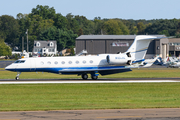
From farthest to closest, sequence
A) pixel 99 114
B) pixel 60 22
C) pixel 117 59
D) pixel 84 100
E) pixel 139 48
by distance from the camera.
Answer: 1. pixel 60 22
2. pixel 139 48
3. pixel 117 59
4. pixel 84 100
5. pixel 99 114

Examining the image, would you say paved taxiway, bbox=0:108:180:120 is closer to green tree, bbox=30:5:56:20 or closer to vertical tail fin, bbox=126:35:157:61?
vertical tail fin, bbox=126:35:157:61

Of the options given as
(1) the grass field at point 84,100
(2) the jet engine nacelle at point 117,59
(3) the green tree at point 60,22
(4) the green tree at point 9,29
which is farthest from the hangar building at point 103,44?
(4) the green tree at point 9,29

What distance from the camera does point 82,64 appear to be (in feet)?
121

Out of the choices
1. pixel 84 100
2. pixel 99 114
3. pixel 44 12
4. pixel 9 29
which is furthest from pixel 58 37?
pixel 99 114

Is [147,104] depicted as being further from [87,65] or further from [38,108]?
[87,65]

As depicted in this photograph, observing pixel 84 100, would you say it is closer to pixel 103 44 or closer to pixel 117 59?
pixel 117 59

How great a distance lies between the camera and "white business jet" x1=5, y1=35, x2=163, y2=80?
119ft

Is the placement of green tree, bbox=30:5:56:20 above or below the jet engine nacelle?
above

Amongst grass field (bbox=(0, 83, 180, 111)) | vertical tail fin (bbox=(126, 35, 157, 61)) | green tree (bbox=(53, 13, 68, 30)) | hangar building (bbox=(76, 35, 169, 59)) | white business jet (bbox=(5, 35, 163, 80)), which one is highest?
green tree (bbox=(53, 13, 68, 30))

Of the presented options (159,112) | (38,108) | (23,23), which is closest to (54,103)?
(38,108)

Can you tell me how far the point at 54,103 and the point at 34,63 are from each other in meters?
17.7

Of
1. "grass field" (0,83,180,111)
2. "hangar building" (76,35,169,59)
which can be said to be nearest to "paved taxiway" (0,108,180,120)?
"grass field" (0,83,180,111)

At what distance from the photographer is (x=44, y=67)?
119ft

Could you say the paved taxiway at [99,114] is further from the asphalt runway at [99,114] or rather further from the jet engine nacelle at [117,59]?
the jet engine nacelle at [117,59]
